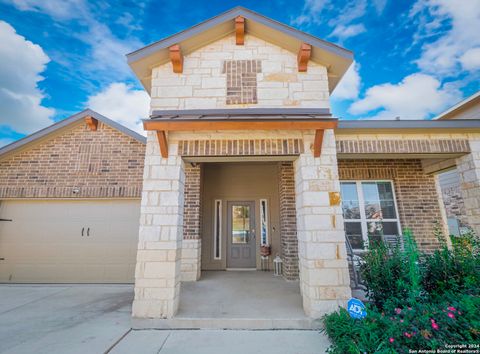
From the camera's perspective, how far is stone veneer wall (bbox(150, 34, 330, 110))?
3.95 meters

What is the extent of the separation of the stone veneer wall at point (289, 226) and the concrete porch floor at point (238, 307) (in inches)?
14.7

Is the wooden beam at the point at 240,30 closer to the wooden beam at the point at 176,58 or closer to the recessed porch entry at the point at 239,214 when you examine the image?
the wooden beam at the point at 176,58

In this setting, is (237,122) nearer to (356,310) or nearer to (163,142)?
(163,142)

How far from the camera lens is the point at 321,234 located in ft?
11.2

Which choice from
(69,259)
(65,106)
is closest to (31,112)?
(65,106)

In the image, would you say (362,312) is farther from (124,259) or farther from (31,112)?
(31,112)

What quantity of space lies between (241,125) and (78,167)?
5450 mm

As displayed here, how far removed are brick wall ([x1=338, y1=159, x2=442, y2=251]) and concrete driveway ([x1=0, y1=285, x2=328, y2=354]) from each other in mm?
4423

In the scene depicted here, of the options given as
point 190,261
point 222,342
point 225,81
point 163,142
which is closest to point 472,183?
point 225,81

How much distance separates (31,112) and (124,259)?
1150 centimetres

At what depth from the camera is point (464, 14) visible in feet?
25.2

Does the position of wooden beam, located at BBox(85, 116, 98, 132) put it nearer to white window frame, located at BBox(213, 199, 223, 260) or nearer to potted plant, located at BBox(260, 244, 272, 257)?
white window frame, located at BBox(213, 199, 223, 260)

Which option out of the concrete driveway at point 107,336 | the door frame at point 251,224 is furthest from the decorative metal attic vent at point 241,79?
the door frame at point 251,224

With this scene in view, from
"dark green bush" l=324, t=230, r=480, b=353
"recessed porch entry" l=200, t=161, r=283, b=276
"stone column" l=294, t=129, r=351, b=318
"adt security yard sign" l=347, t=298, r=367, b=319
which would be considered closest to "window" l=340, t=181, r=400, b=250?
"dark green bush" l=324, t=230, r=480, b=353
